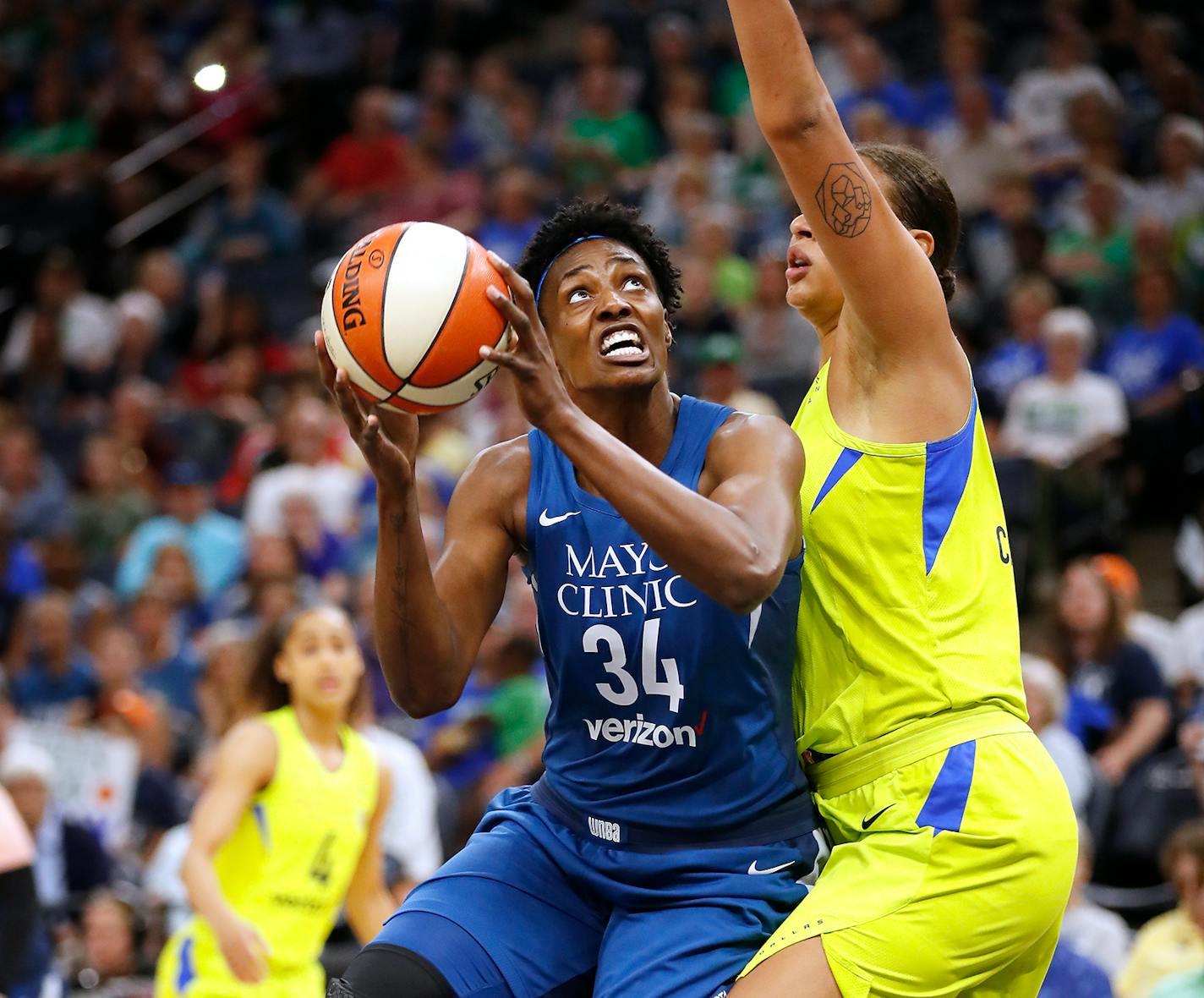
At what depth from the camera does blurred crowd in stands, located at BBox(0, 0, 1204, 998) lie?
8.09 metres

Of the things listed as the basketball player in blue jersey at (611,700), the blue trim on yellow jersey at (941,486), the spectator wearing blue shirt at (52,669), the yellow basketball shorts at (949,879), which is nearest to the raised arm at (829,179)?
the blue trim on yellow jersey at (941,486)

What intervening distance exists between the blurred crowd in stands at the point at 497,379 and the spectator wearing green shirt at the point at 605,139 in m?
0.04

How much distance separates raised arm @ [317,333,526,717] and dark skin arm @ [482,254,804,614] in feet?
1.30

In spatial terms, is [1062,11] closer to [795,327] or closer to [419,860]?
[795,327]

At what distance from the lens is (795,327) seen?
34.3 feet

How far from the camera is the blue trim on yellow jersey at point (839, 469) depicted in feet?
11.5

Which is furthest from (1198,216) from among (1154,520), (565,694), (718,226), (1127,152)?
(565,694)

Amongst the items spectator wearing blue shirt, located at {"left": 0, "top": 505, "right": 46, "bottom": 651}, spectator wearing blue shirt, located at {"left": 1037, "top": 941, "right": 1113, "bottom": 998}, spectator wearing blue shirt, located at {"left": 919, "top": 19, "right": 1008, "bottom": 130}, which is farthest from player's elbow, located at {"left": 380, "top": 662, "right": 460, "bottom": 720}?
spectator wearing blue shirt, located at {"left": 919, "top": 19, "right": 1008, "bottom": 130}

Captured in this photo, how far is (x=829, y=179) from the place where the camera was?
3.34 metres

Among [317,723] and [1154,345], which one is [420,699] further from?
[1154,345]

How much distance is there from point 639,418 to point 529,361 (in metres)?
0.59

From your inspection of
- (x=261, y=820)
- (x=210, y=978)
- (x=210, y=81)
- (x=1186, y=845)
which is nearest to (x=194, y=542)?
(x=210, y=81)

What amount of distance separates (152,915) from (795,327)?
5.05m

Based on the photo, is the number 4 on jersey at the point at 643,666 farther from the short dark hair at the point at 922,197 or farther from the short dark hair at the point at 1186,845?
the short dark hair at the point at 1186,845
